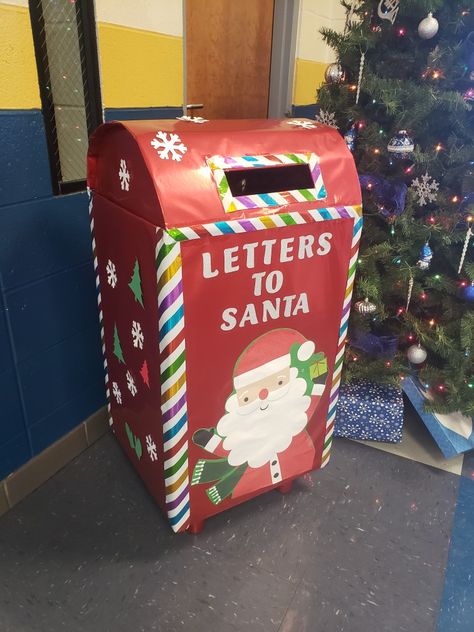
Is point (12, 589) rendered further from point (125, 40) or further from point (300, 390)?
point (125, 40)

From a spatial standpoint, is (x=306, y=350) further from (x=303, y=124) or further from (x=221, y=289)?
(x=303, y=124)

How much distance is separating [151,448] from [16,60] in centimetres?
109

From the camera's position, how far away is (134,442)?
5.02 feet

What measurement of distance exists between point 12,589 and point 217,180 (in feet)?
3.93

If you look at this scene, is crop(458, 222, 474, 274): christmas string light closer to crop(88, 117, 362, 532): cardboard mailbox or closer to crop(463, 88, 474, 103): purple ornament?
crop(463, 88, 474, 103): purple ornament

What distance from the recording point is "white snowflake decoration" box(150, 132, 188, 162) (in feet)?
3.37

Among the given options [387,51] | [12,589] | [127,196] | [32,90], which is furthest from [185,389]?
[387,51]

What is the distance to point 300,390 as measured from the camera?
1.41 meters

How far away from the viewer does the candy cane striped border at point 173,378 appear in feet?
3.40

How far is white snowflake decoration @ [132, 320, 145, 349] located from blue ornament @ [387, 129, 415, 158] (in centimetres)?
101

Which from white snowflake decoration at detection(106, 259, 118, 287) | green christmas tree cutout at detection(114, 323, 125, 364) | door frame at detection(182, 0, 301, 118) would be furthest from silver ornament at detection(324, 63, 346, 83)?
green christmas tree cutout at detection(114, 323, 125, 364)

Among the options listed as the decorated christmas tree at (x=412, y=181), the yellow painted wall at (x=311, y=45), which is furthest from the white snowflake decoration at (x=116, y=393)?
the yellow painted wall at (x=311, y=45)

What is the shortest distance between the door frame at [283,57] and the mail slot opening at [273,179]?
1.46m

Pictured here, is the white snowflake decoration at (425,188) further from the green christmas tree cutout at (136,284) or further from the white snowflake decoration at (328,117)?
the green christmas tree cutout at (136,284)
